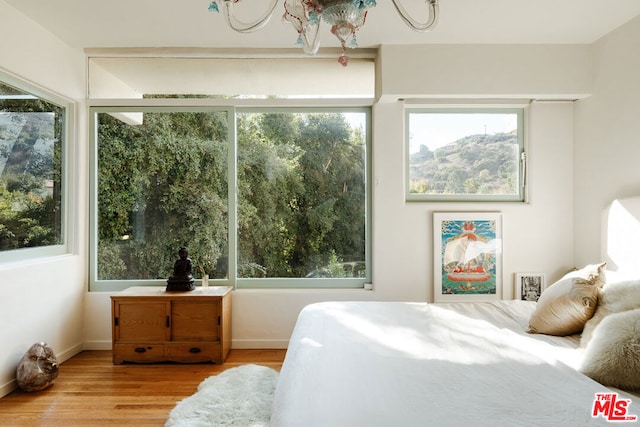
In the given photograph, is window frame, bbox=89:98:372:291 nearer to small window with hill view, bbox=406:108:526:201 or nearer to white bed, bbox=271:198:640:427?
small window with hill view, bbox=406:108:526:201

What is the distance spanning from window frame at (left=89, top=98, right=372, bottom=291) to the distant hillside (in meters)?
0.51

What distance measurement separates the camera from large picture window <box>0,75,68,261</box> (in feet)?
9.34

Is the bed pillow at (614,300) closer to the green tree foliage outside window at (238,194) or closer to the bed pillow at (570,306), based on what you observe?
the bed pillow at (570,306)

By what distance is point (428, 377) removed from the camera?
1499 mm

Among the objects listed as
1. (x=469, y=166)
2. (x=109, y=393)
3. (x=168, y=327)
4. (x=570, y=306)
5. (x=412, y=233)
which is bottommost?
(x=109, y=393)

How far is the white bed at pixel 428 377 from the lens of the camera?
1.23 m

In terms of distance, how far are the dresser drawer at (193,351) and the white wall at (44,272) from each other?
95 cm

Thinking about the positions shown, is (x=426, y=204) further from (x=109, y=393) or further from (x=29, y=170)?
(x=29, y=170)

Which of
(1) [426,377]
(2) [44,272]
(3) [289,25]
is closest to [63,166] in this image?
(2) [44,272]

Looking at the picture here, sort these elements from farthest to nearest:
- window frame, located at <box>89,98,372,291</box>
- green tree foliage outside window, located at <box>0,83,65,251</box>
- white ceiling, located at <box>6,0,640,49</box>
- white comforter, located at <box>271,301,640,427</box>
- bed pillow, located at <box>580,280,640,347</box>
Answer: window frame, located at <box>89,98,372,291</box> → green tree foliage outside window, located at <box>0,83,65,251</box> → white ceiling, located at <box>6,0,640,49</box> → bed pillow, located at <box>580,280,640,347</box> → white comforter, located at <box>271,301,640,427</box>

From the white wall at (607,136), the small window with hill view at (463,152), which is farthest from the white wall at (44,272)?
the white wall at (607,136)

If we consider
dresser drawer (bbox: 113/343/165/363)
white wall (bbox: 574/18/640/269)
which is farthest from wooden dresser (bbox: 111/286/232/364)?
white wall (bbox: 574/18/640/269)

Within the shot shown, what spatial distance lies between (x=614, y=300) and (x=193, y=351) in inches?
115

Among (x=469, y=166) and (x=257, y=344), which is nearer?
(x=257, y=344)
